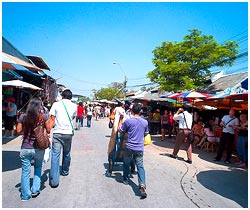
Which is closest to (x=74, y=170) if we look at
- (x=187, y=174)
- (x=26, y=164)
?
(x=26, y=164)

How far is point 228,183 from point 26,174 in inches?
166

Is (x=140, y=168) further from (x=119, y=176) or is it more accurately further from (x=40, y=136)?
(x=40, y=136)

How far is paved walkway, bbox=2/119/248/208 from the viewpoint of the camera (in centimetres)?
378

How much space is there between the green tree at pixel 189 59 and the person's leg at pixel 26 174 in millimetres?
13060

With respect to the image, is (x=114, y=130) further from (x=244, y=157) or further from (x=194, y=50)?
(x=194, y=50)

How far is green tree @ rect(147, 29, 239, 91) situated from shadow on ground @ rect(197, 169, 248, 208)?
33.7ft

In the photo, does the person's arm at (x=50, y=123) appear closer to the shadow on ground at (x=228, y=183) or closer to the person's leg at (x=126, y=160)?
the person's leg at (x=126, y=160)

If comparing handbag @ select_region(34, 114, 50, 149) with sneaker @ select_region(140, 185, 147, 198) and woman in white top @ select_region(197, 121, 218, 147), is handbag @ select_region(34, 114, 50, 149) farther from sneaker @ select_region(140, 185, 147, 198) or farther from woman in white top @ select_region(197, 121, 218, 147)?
woman in white top @ select_region(197, 121, 218, 147)

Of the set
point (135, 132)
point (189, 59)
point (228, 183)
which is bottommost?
point (228, 183)

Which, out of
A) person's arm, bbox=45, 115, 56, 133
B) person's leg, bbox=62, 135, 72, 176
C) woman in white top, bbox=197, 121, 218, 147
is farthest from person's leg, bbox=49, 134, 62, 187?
woman in white top, bbox=197, 121, 218, 147

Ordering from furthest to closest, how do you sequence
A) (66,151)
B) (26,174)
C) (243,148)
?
1. (243,148)
2. (66,151)
3. (26,174)

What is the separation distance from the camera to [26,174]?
3781 millimetres

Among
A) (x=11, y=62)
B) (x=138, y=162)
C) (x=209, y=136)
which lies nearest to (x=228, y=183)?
(x=138, y=162)

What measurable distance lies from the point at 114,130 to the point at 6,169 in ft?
8.80
